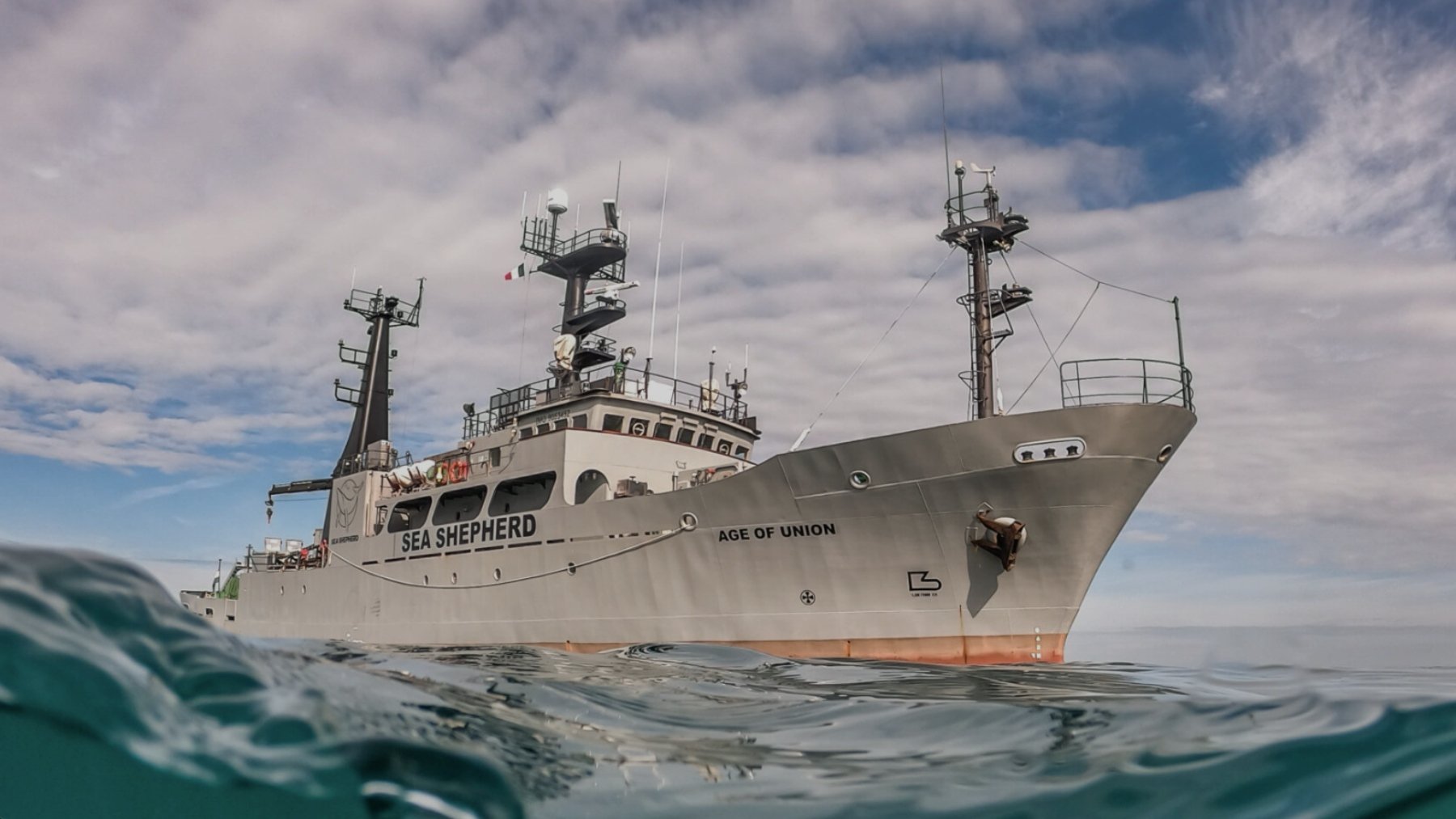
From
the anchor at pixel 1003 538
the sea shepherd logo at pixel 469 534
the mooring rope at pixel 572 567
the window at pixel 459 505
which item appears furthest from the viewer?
the window at pixel 459 505

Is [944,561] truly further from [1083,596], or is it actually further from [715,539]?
[715,539]

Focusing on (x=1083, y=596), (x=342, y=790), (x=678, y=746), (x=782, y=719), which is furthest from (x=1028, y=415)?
(x=342, y=790)

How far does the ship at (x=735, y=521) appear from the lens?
544 inches

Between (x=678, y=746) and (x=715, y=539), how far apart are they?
12.0 m

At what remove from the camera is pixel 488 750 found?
3.11 m

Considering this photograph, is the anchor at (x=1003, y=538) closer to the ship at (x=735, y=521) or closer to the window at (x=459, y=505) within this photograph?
the ship at (x=735, y=521)

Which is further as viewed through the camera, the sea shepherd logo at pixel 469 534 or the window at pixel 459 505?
the window at pixel 459 505

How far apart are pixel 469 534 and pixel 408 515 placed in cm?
418

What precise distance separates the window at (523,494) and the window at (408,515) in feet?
10.0

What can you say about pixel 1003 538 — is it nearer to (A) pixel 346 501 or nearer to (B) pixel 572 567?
(B) pixel 572 567

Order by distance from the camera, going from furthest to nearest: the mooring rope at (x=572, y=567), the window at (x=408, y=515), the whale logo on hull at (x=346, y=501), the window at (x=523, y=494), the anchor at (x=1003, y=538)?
the whale logo on hull at (x=346, y=501) → the window at (x=408, y=515) → the window at (x=523, y=494) → the mooring rope at (x=572, y=567) → the anchor at (x=1003, y=538)

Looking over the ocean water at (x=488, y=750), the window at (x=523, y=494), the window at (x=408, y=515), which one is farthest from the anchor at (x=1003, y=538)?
the window at (x=408, y=515)

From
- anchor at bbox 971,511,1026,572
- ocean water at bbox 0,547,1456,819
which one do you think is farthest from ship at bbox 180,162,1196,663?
ocean water at bbox 0,547,1456,819

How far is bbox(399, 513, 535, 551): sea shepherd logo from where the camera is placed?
61.5ft
